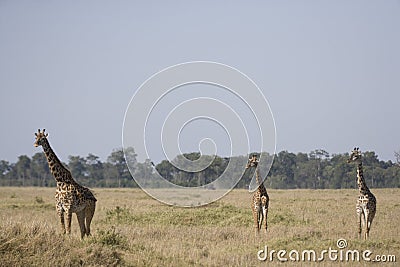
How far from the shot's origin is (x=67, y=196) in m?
12.2

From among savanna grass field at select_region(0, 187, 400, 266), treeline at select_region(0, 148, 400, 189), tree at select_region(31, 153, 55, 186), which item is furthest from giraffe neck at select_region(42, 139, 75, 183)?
tree at select_region(31, 153, 55, 186)

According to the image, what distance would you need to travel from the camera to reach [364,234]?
550 inches

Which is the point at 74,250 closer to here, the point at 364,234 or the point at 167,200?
the point at 364,234

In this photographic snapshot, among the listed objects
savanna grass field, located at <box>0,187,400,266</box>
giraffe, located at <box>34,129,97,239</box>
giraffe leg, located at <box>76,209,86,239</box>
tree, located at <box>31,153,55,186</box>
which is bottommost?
savanna grass field, located at <box>0,187,400,266</box>

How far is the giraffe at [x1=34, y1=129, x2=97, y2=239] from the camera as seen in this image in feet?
40.0

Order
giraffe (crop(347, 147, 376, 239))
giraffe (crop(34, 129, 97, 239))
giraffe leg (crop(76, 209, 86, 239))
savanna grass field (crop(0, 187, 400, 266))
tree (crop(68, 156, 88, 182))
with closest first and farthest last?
savanna grass field (crop(0, 187, 400, 266))
giraffe (crop(34, 129, 97, 239))
giraffe leg (crop(76, 209, 86, 239))
giraffe (crop(347, 147, 376, 239))
tree (crop(68, 156, 88, 182))

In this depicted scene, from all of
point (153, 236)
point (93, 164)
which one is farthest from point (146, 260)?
point (93, 164)

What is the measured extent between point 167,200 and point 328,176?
175ft

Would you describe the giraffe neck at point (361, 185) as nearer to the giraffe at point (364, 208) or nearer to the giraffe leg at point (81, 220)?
the giraffe at point (364, 208)

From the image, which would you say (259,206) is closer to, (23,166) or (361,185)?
(361,185)

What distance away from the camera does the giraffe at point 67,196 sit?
40.0ft

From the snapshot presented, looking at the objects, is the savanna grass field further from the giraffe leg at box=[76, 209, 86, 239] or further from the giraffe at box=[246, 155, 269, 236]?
the giraffe at box=[246, 155, 269, 236]

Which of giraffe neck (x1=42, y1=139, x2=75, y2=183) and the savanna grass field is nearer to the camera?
the savanna grass field

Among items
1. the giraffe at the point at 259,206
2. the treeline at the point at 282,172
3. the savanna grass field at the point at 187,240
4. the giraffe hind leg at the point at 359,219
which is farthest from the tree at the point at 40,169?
the giraffe hind leg at the point at 359,219
